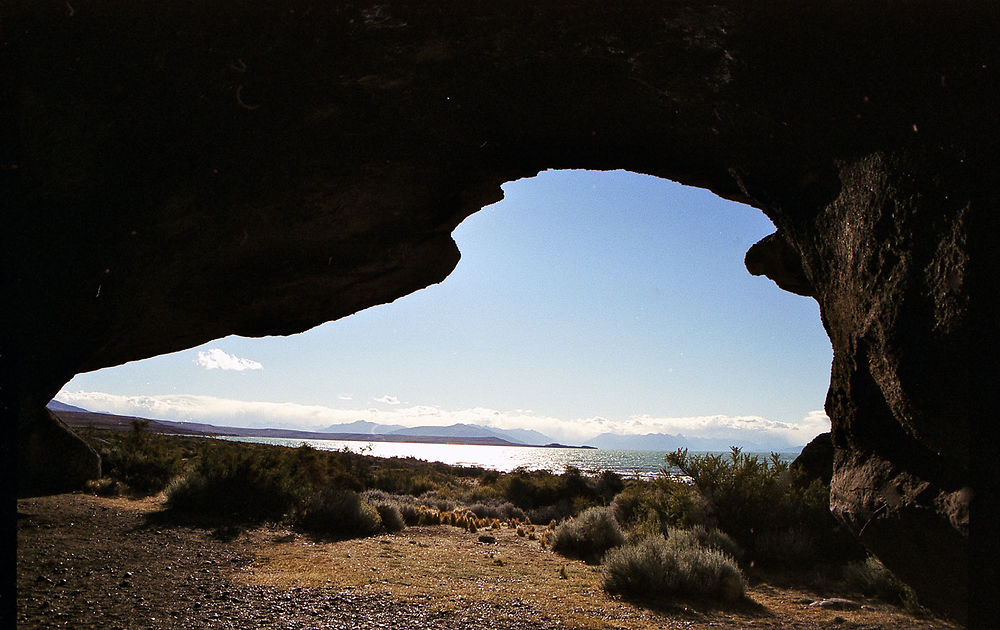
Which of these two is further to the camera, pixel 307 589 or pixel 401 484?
pixel 401 484

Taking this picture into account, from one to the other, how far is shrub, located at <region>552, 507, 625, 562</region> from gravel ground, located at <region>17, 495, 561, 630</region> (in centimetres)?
453

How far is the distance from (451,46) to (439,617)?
5.62 metres

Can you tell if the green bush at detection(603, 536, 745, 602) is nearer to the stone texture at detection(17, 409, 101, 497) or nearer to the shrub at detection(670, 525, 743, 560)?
the shrub at detection(670, 525, 743, 560)

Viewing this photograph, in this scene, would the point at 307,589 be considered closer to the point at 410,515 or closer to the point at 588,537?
the point at 588,537

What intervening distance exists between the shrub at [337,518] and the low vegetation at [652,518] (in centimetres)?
2

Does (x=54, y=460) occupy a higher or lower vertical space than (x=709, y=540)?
higher

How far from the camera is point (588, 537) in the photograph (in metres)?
11.0

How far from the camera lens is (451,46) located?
4566 mm

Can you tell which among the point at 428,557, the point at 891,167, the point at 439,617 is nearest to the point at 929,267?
the point at 891,167

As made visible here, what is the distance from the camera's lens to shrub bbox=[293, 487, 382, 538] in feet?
39.4

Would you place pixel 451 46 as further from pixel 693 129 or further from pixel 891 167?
pixel 891 167

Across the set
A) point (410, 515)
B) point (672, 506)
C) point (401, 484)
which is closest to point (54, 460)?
point (410, 515)

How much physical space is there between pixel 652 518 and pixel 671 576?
3890 millimetres

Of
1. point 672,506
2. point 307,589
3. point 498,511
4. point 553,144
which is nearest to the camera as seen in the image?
point 553,144
